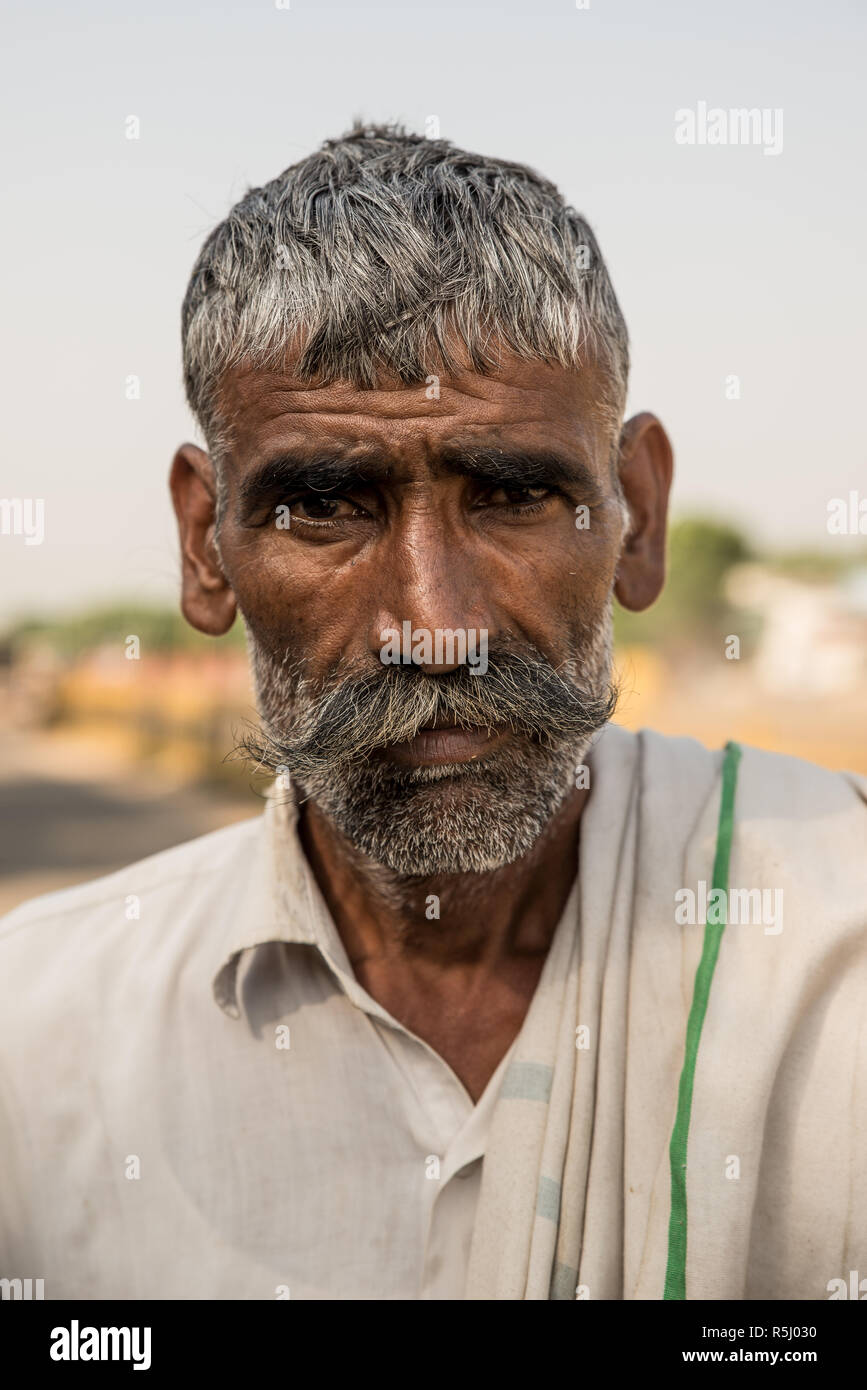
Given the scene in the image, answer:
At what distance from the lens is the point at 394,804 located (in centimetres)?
216

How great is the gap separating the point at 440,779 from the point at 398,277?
0.85 meters

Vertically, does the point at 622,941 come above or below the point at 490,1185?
above

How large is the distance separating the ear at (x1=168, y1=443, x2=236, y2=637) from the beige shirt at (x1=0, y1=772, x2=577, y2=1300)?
1.34 feet

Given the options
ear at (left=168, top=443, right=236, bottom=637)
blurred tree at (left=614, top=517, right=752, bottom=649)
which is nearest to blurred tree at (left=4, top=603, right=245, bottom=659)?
blurred tree at (left=614, top=517, right=752, bottom=649)

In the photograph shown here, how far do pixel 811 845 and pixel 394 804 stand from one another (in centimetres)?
76

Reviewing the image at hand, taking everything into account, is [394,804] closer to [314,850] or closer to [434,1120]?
[314,850]

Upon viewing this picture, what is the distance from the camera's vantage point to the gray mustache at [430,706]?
2051 mm

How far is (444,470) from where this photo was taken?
2076 millimetres

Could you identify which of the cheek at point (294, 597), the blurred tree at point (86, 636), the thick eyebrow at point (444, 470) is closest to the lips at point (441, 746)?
the cheek at point (294, 597)

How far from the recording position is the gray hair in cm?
209

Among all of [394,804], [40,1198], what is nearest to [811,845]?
[394,804]

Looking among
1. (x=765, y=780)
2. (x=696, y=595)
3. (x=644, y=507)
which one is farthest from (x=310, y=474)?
(x=696, y=595)

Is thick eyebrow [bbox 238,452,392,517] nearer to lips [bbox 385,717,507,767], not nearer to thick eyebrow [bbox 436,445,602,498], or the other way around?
thick eyebrow [bbox 436,445,602,498]
